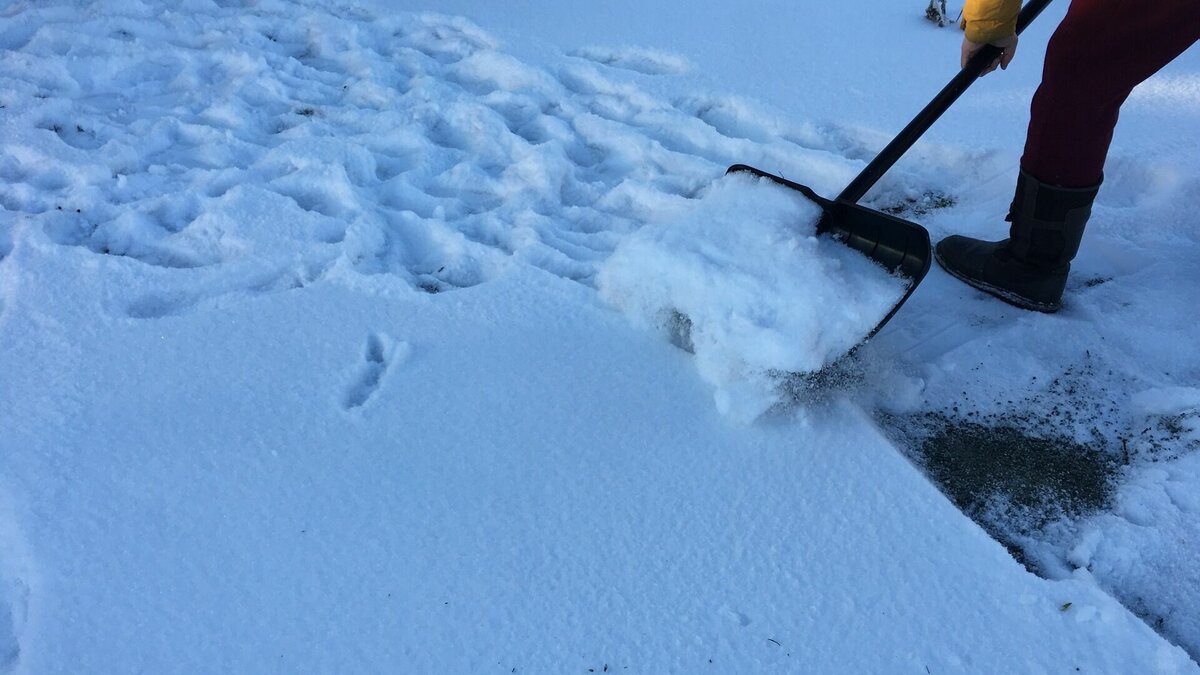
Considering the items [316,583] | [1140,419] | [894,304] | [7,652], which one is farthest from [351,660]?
[1140,419]

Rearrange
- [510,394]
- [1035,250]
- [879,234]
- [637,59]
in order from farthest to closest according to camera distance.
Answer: [637,59] < [1035,250] < [879,234] < [510,394]

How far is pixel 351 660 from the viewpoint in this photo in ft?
3.97

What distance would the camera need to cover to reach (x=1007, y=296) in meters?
1.97

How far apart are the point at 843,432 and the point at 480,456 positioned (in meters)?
0.73

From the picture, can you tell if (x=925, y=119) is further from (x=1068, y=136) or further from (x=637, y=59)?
(x=637, y=59)

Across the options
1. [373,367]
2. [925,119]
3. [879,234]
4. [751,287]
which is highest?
[925,119]

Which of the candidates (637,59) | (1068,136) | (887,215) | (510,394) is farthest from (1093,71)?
(637,59)

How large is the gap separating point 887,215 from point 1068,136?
50cm

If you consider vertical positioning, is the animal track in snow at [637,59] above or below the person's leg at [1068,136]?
below

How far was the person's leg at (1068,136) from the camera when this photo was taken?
1.66 metres

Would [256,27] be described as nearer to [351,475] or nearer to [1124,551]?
[351,475]

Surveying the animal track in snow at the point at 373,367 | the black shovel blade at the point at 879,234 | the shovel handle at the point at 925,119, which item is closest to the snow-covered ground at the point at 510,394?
Result: the animal track in snow at the point at 373,367

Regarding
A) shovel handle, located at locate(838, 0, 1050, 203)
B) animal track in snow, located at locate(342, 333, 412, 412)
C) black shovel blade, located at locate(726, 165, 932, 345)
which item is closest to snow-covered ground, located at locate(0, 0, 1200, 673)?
animal track in snow, located at locate(342, 333, 412, 412)

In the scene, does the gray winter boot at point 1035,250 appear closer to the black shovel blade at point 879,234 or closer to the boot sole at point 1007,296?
the boot sole at point 1007,296
